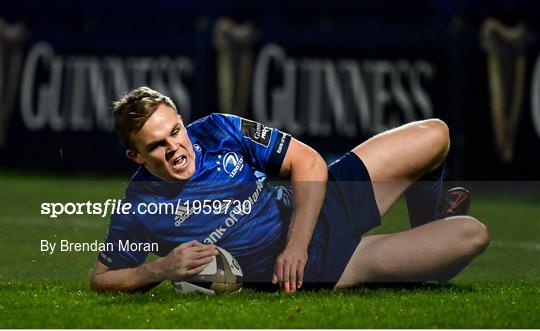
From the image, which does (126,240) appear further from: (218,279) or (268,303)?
(268,303)

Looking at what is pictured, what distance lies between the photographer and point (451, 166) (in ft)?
42.3

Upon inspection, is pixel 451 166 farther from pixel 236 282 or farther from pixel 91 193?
pixel 236 282

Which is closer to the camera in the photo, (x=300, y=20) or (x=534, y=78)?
(x=534, y=78)

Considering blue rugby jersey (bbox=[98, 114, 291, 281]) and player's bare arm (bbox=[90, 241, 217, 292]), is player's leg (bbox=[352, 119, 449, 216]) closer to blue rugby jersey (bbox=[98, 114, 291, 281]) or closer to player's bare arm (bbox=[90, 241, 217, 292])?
blue rugby jersey (bbox=[98, 114, 291, 281])

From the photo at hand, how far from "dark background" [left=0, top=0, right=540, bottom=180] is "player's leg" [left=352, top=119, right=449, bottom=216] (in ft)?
21.6

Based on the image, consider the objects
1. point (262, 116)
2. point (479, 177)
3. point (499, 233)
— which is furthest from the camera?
point (262, 116)

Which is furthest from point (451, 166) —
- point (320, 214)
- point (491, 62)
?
point (320, 214)

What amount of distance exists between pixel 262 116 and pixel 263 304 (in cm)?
811

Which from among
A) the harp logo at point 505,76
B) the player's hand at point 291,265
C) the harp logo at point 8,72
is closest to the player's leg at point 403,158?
the player's hand at point 291,265

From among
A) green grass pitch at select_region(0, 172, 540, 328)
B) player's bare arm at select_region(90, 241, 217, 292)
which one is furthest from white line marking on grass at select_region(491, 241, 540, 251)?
player's bare arm at select_region(90, 241, 217, 292)

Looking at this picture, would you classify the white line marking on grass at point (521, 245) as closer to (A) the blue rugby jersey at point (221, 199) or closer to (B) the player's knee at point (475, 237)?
(B) the player's knee at point (475, 237)

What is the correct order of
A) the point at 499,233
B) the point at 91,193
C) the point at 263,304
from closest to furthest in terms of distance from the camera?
the point at 263,304
the point at 499,233
the point at 91,193

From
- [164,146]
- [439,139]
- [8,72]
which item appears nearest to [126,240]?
[164,146]

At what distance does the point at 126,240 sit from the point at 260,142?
78 cm
